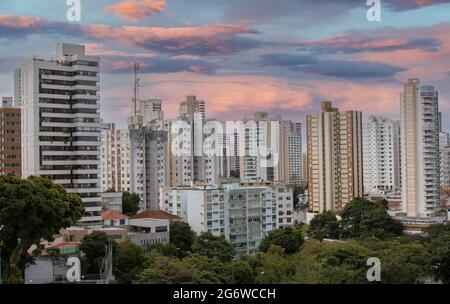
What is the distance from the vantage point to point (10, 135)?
11.6m

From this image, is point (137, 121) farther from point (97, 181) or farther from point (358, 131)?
point (358, 131)

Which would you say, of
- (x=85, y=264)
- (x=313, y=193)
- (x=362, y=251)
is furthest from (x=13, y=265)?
(x=313, y=193)

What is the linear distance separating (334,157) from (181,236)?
4.97 meters

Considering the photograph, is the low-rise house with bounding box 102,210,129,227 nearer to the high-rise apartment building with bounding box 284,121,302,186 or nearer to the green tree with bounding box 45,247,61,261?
the green tree with bounding box 45,247,61,261

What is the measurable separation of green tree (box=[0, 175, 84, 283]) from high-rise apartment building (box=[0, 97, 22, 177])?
20.6 ft

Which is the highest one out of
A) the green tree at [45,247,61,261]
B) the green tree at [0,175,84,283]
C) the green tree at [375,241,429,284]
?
the green tree at [0,175,84,283]

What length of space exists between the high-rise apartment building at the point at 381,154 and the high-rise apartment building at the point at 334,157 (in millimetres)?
2591

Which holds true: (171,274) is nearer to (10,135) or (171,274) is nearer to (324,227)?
(324,227)

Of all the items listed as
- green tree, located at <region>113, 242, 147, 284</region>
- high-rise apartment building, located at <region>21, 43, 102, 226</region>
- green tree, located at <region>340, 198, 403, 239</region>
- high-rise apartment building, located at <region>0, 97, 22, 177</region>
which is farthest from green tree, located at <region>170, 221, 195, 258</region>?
high-rise apartment building, located at <region>0, 97, 22, 177</region>

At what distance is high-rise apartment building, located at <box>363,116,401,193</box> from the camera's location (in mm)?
15375

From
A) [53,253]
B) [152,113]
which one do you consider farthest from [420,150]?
[53,253]

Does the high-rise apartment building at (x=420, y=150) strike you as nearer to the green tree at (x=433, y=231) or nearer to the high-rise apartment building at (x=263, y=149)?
the green tree at (x=433, y=231)

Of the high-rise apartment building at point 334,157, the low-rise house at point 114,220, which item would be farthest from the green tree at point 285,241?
the high-rise apartment building at point 334,157

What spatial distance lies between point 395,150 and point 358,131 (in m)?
3.70
